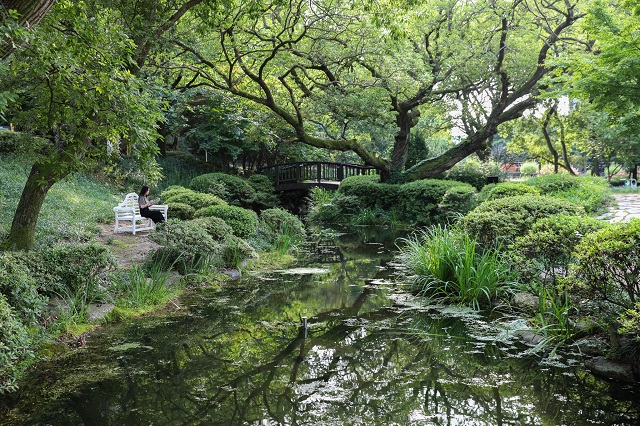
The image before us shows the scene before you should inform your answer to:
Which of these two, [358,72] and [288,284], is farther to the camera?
[358,72]

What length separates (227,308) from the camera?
21.6ft

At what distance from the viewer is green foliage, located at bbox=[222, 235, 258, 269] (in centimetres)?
878

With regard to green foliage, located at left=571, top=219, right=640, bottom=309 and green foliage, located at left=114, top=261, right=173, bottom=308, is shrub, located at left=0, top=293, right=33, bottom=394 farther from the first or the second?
green foliage, located at left=571, top=219, right=640, bottom=309

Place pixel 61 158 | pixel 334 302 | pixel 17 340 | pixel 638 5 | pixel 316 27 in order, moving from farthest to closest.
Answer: pixel 316 27, pixel 638 5, pixel 334 302, pixel 61 158, pixel 17 340

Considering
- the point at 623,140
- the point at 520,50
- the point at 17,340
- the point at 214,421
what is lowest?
the point at 214,421

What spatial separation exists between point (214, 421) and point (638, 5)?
8669mm

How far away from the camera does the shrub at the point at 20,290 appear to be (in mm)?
4516

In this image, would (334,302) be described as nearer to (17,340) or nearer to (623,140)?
(17,340)

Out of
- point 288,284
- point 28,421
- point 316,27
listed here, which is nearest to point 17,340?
point 28,421

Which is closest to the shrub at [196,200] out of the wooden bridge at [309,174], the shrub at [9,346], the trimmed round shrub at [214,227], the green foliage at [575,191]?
the trimmed round shrub at [214,227]

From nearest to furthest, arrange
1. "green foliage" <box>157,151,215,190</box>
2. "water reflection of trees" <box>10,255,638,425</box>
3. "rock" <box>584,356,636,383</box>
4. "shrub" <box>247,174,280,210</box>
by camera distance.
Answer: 1. "water reflection of trees" <box>10,255,638,425</box>
2. "rock" <box>584,356,636,383</box>
3. "shrub" <box>247,174,280,210</box>
4. "green foliage" <box>157,151,215,190</box>

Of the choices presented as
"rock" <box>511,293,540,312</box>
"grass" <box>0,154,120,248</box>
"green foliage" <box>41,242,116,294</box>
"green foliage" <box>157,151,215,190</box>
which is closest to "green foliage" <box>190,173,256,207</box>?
"green foliage" <box>157,151,215,190</box>

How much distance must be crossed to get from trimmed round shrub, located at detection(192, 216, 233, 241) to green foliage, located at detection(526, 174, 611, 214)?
6.51 metres

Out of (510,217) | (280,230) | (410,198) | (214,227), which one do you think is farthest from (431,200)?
(214,227)
